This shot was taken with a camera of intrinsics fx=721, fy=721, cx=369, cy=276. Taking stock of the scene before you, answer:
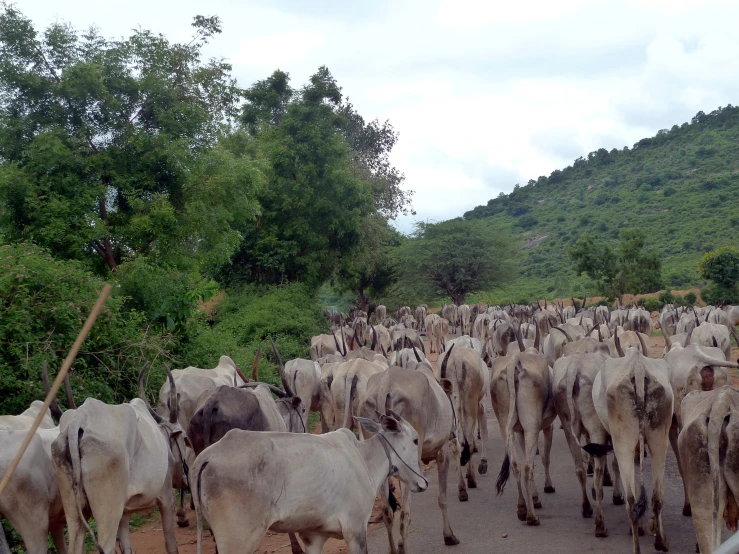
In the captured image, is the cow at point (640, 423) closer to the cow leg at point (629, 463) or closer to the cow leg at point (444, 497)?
the cow leg at point (629, 463)

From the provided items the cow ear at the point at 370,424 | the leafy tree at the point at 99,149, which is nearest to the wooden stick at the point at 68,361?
the cow ear at the point at 370,424

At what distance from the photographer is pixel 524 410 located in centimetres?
811

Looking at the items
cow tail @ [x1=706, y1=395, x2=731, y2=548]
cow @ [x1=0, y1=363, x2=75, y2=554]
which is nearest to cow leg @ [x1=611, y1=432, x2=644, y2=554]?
cow tail @ [x1=706, y1=395, x2=731, y2=548]

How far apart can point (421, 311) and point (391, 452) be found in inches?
1105

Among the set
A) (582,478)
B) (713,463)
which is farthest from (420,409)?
(713,463)

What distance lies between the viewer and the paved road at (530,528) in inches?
275

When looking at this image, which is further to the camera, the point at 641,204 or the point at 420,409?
the point at 641,204

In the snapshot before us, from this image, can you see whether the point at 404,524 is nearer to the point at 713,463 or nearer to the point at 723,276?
the point at 713,463

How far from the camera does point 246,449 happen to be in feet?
16.0

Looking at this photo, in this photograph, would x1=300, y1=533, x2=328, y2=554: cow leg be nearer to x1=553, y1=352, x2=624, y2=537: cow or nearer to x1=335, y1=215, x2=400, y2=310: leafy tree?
x1=553, y1=352, x2=624, y2=537: cow

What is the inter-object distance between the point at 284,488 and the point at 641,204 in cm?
5946

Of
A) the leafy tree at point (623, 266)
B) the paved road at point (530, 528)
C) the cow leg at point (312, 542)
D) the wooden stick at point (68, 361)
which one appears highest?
the leafy tree at point (623, 266)

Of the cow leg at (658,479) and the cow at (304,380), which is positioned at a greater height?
the cow at (304,380)

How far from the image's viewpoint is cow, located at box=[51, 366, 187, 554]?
5324 millimetres
